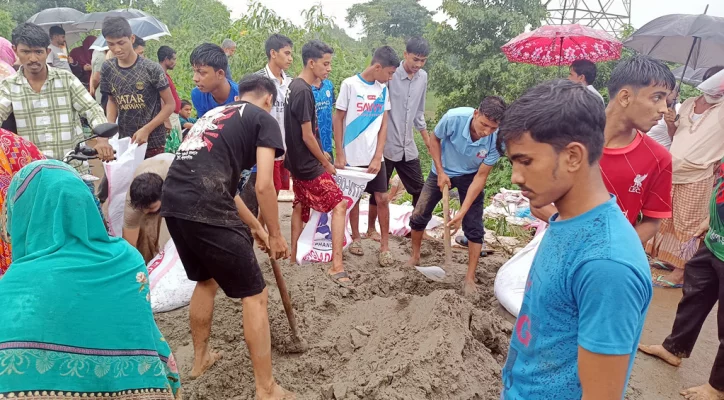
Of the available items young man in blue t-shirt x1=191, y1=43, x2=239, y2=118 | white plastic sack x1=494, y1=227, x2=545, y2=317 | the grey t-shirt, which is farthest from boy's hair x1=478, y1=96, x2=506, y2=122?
the grey t-shirt

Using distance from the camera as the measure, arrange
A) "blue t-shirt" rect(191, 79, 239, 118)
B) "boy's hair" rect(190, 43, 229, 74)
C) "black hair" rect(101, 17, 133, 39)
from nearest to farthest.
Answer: "boy's hair" rect(190, 43, 229, 74), "black hair" rect(101, 17, 133, 39), "blue t-shirt" rect(191, 79, 239, 118)

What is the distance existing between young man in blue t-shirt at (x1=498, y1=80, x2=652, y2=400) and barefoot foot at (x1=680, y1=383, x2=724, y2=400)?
2.32 m

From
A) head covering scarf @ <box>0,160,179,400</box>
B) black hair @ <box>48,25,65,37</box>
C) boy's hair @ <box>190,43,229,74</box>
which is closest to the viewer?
head covering scarf @ <box>0,160,179,400</box>

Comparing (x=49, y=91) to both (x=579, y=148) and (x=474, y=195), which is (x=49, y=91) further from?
(x=579, y=148)

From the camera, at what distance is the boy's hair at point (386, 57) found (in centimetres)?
437

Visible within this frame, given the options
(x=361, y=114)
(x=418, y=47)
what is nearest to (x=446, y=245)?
(x=361, y=114)

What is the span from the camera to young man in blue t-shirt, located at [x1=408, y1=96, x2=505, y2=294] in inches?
156

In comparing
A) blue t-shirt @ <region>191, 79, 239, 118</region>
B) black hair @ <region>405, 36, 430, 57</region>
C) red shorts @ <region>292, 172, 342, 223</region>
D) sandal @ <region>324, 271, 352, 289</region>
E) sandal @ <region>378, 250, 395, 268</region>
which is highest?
black hair @ <region>405, 36, 430, 57</region>

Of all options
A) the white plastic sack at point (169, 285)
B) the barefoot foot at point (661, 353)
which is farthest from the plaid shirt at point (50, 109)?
the barefoot foot at point (661, 353)

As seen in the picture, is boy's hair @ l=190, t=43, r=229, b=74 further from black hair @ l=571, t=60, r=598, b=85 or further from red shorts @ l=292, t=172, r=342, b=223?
black hair @ l=571, t=60, r=598, b=85

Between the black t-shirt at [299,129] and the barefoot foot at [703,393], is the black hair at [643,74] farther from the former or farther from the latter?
the black t-shirt at [299,129]

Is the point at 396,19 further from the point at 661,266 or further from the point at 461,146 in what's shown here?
the point at 461,146

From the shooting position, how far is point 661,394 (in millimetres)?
2992

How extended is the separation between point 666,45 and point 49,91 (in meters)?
6.78
